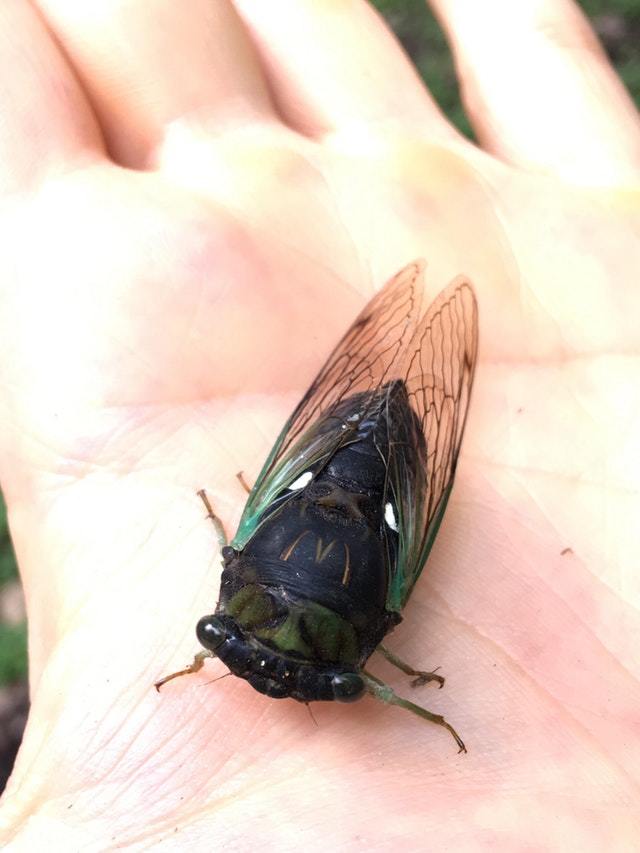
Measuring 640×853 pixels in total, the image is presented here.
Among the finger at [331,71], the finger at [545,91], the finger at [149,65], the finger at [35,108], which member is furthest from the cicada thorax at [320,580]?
the finger at [545,91]

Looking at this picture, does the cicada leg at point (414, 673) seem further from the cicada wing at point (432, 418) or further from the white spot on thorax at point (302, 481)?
the white spot on thorax at point (302, 481)

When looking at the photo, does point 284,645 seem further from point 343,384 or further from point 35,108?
point 35,108

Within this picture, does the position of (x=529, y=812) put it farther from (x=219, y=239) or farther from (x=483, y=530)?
(x=219, y=239)

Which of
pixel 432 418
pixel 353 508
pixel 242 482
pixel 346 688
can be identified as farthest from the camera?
pixel 432 418

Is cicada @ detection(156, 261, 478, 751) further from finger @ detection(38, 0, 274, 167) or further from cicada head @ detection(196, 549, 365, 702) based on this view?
finger @ detection(38, 0, 274, 167)

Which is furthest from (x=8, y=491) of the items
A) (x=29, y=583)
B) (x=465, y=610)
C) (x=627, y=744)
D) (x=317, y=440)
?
(x=627, y=744)

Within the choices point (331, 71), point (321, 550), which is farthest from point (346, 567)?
point (331, 71)

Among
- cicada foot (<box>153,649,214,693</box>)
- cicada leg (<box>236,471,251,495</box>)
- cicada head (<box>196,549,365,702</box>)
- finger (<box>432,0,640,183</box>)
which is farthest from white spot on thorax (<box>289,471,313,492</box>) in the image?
finger (<box>432,0,640,183</box>)
